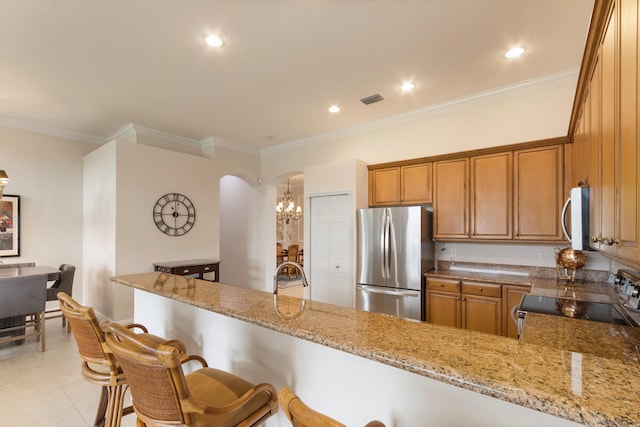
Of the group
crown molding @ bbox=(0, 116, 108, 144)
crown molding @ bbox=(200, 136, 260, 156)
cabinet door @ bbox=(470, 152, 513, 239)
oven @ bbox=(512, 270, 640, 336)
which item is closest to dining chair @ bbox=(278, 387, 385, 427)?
oven @ bbox=(512, 270, 640, 336)

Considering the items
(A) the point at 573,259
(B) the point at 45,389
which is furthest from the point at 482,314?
(B) the point at 45,389

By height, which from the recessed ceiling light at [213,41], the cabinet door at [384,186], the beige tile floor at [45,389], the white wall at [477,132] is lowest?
the beige tile floor at [45,389]

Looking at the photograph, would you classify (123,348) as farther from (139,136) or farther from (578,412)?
(139,136)

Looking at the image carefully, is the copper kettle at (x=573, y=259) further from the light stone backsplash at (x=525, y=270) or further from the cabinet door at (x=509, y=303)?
the cabinet door at (x=509, y=303)

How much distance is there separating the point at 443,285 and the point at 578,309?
55.2 inches

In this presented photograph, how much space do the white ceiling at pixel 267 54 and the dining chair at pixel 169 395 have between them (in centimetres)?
229

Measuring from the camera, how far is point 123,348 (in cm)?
107

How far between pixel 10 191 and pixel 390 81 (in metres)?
5.61

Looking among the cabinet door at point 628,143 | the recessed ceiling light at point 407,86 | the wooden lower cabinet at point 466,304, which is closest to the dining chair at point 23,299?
the wooden lower cabinet at point 466,304

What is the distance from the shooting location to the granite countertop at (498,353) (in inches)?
27.9

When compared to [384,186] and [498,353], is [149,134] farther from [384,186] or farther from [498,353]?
[498,353]

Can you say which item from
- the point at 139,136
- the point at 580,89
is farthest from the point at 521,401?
the point at 139,136

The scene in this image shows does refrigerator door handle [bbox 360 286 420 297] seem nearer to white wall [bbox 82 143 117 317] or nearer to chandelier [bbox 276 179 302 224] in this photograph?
white wall [bbox 82 143 117 317]

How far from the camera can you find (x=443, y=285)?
134 inches
